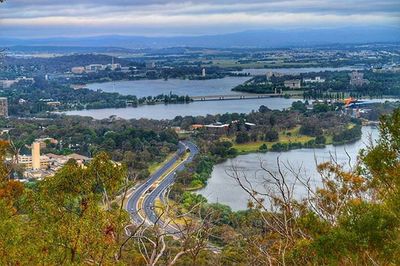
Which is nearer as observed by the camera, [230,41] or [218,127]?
[218,127]

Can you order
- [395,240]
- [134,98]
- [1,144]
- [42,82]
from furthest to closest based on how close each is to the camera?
[42,82] < [134,98] < [1,144] < [395,240]

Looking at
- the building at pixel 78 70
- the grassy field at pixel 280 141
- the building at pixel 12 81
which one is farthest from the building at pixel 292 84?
the building at pixel 78 70

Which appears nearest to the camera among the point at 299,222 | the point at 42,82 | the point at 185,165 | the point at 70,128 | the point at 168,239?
the point at 299,222

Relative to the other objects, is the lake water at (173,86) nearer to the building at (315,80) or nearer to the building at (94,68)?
the building at (315,80)

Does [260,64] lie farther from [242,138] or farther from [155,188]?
[155,188]

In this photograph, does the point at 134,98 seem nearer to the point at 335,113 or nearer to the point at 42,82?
the point at 42,82

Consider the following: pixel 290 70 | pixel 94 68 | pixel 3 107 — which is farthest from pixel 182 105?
pixel 94 68

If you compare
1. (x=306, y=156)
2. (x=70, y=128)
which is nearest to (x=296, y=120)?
(x=306, y=156)
